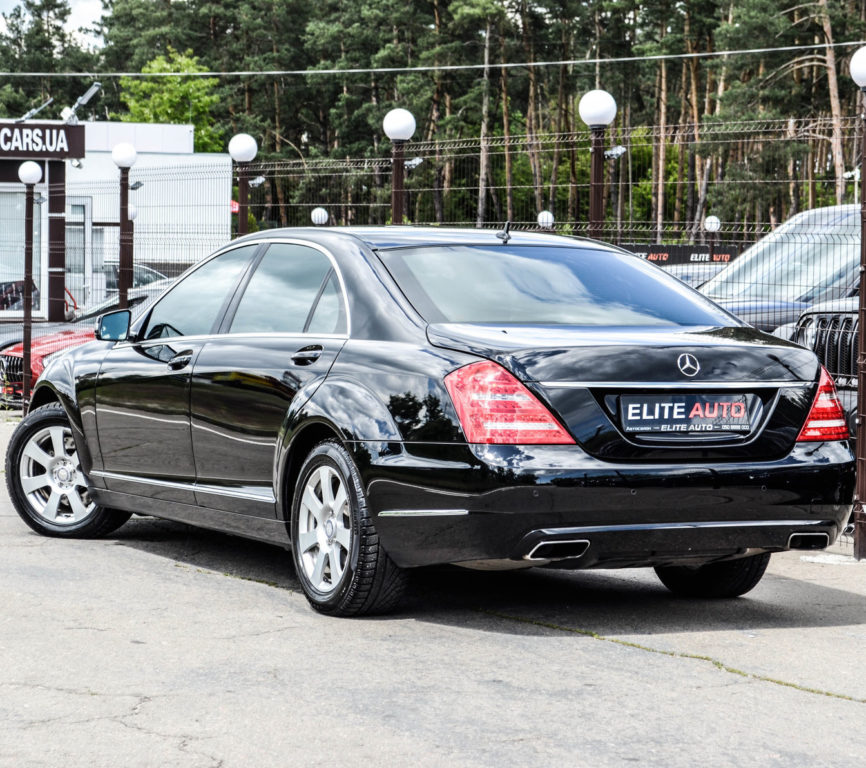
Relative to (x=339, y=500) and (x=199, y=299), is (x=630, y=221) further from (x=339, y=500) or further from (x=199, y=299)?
(x=339, y=500)

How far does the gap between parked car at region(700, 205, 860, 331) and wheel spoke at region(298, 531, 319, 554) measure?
591cm

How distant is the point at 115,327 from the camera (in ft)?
25.3

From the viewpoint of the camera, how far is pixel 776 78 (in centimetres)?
5334

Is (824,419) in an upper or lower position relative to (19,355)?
upper

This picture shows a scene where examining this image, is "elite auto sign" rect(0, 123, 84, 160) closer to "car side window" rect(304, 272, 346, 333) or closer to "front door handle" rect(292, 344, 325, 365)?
"car side window" rect(304, 272, 346, 333)

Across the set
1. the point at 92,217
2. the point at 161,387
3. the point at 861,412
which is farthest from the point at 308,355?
the point at 92,217

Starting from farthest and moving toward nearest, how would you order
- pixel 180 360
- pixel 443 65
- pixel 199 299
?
1. pixel 443 65
2. pixel 199 299
3. pixel 180 360

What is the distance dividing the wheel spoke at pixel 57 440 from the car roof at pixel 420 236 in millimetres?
1842

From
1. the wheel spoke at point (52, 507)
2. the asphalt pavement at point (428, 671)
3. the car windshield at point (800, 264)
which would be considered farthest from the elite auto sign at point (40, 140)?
the asphalt pavement at point (428, 671)

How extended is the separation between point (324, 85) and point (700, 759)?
273ft

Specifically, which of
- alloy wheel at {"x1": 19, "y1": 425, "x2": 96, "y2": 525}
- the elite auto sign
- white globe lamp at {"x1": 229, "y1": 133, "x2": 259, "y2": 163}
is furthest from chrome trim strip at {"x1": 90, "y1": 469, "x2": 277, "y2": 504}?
the elite auto sign

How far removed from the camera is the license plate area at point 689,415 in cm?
557

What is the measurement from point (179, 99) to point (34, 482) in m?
81.8

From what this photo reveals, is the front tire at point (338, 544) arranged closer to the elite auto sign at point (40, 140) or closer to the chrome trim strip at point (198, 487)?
the chrome trim strip at point (198, 487)
